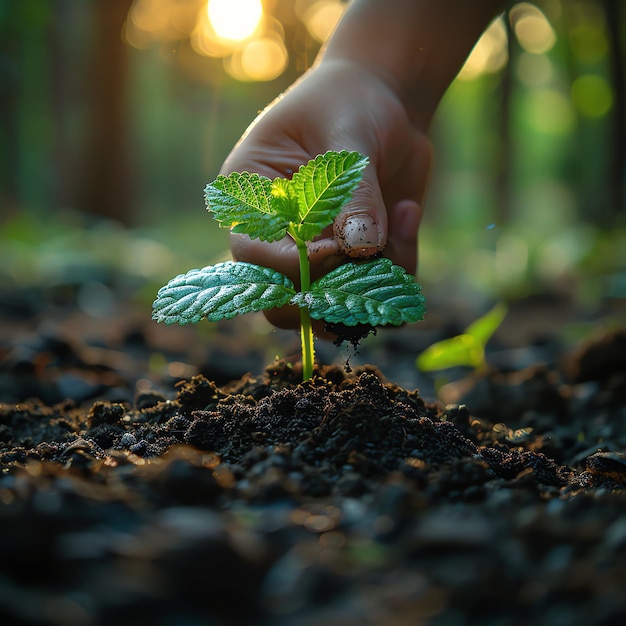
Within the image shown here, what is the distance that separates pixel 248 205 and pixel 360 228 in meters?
0.29

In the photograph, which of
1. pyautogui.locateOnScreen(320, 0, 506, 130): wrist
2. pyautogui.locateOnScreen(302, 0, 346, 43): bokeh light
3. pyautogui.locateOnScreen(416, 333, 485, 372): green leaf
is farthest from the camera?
pyautogui.locateOnScreen(302, 0, 346, 43): bokeh light

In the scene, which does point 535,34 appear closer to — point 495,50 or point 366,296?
point 495,50

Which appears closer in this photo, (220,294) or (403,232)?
(220,294)

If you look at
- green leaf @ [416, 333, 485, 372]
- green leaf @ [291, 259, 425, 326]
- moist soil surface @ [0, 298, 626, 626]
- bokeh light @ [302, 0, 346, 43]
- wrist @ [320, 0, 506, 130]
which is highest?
bokeh light @ [302, 0, 346, 43]

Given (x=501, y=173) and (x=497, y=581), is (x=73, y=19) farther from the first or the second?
(x=497, y=581)

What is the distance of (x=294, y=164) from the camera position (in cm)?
215

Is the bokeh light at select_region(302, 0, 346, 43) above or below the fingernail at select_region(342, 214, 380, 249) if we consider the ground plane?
above

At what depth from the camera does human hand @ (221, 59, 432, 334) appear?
1.80 meters

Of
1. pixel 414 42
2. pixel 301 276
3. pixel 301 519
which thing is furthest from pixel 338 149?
pixel 301 519

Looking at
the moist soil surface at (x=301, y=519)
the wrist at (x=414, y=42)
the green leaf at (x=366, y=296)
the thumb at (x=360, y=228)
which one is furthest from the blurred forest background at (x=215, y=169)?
the moist soil surface at (x=301, y=519)

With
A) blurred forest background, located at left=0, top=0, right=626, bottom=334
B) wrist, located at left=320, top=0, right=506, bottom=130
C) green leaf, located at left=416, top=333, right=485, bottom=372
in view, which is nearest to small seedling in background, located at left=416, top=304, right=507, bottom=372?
green leaf, located at left=416, top=333, right=485, bottom=372

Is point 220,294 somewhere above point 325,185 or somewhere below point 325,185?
below

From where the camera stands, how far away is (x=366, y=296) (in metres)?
1.62

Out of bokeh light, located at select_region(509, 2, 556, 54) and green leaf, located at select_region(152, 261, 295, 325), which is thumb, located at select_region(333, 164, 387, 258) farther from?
bokeh light, located at select_region(509, 2, 556, 54)
